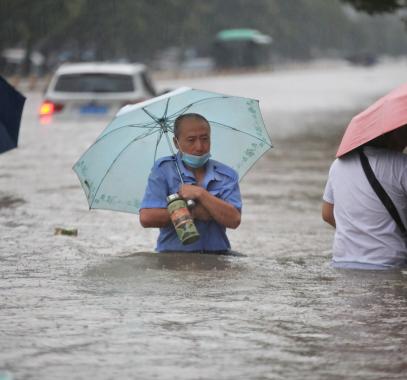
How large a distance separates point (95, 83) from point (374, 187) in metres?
16.0

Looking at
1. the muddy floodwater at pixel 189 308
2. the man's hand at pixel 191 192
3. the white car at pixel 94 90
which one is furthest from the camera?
the white car at pixel 94 90

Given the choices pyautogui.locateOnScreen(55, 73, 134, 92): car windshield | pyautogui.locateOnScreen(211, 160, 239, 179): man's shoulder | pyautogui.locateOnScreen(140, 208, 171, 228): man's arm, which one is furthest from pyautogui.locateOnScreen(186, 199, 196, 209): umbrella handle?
pyautogui.locateOnScreen(55, 73, 134, 92): car windshield

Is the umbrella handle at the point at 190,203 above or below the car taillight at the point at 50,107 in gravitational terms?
below

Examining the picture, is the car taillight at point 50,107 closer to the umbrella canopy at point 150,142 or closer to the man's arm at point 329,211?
the umbrella canopy at point 150,142

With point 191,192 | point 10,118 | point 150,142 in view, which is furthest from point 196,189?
point 10,118

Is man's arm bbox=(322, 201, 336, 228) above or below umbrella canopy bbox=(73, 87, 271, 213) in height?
below

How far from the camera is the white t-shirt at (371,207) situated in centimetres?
756

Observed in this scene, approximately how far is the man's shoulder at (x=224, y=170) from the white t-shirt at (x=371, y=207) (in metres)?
Result: 0.64

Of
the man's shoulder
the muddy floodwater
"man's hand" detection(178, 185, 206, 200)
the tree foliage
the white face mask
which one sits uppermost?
the tree foliage

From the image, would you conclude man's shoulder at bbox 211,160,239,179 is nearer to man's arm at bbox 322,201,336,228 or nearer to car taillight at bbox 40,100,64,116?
man's arm at bbox 322,201,336,228

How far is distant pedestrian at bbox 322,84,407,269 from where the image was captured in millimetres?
7539

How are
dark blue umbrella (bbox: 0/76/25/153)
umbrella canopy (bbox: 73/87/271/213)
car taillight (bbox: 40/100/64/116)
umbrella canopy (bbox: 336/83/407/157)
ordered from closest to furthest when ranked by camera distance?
umbrella canopy (bbox: 336/83/407/157)
umbrella canopy (bbox: 73/87/271/213)
dark blue umbrella (bbox: 0/76/25/153)
car taillight (bbox: 40/100/64/116)

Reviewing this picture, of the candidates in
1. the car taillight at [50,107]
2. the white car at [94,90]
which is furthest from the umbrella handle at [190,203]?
the car taillight at [50,107]

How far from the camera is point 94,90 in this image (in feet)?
76.5
